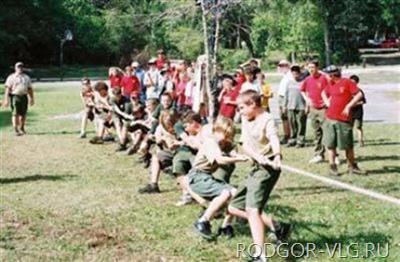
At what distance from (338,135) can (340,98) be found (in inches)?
23.3

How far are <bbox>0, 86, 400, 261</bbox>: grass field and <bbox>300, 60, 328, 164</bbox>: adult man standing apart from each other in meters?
0.43

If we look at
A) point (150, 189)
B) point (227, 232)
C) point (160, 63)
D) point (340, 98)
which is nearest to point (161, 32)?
point (160, 63)

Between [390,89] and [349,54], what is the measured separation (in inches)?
968

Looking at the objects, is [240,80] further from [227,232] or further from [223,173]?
[227,232]

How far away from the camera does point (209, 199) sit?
8188 millimetres

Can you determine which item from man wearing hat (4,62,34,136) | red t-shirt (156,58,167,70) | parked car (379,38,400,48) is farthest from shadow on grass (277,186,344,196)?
parked car (379,38,400,48)

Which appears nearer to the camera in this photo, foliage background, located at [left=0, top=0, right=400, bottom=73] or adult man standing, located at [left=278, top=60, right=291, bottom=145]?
adult man standing, located at [left=278, top=60, right=291, bottom=145]

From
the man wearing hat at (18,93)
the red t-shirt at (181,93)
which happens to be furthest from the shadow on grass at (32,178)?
the man wearing hat at (18,93)

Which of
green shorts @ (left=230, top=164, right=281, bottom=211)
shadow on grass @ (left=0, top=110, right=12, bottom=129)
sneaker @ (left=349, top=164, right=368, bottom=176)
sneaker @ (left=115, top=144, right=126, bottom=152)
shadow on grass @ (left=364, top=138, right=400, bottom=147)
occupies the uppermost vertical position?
green shorts @ (left=230, top=164, right=281, bottom=211)

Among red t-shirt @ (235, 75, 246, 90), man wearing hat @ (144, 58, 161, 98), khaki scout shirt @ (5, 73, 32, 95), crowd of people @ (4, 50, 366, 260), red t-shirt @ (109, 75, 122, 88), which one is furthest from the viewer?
khaki scout shirt @ (5, 73, 32, 95)

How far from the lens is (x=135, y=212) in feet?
31.4

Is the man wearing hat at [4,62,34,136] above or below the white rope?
above

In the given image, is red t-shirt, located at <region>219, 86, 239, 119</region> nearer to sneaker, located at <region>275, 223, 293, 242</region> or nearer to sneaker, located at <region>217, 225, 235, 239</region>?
sneaker, located at <region>217, 225, 235, 239</region>

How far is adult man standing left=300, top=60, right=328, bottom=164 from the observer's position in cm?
1386
